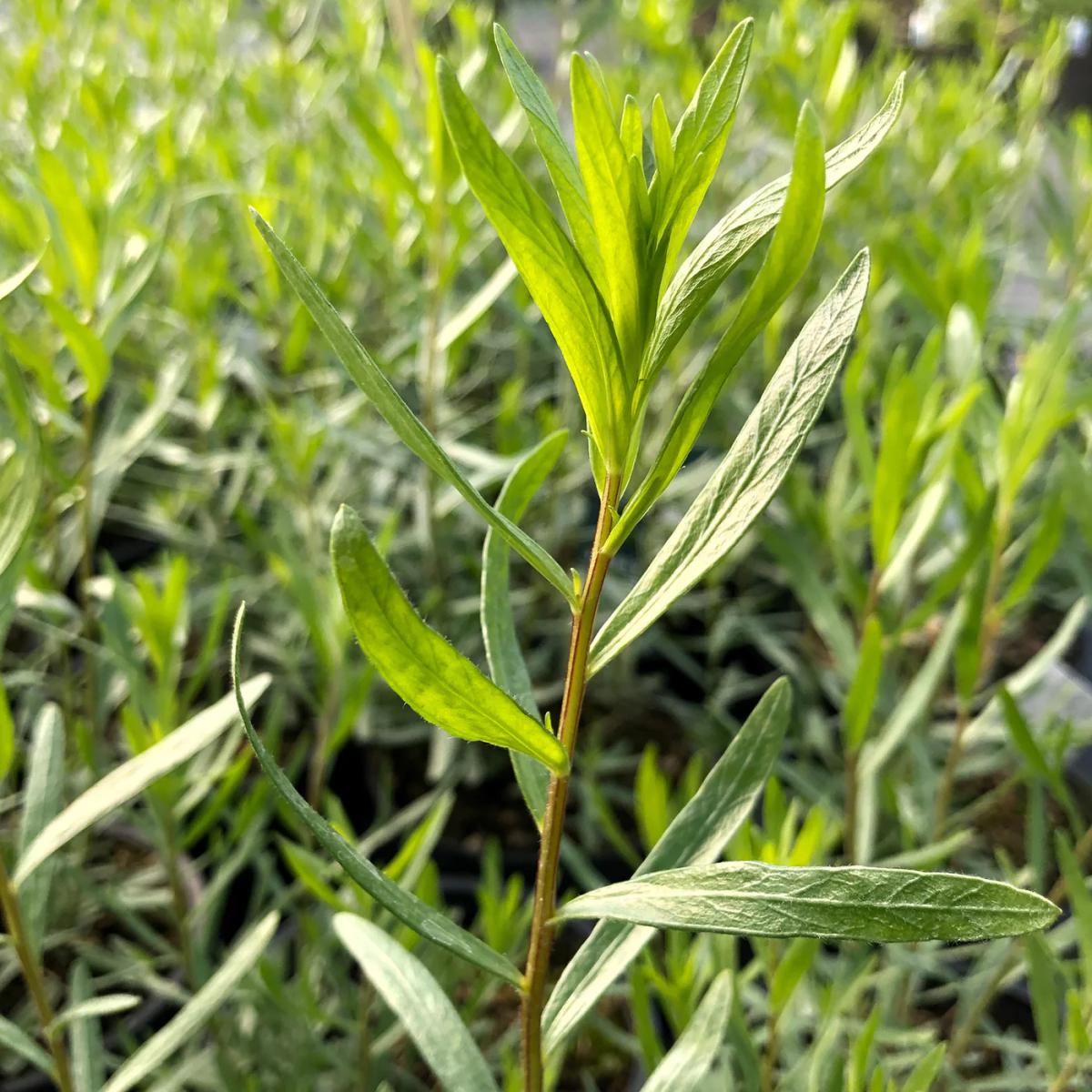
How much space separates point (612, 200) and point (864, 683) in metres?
0.37

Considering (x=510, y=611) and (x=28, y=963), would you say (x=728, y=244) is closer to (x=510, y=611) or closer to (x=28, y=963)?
(x=510, y=611)

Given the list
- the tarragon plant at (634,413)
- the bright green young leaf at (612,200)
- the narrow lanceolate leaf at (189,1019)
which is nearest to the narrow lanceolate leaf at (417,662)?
the tarragon plant at (634,413)

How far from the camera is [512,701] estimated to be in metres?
0.29

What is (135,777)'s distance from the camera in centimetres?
43

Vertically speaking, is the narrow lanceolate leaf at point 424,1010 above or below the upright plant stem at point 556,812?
below

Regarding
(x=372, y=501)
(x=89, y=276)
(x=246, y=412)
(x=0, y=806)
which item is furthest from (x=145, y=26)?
(x=0, y=806)

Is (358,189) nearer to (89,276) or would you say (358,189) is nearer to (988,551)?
(89,276)

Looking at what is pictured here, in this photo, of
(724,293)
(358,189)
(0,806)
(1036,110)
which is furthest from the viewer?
(1036,110)

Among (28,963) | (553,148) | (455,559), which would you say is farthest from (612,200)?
(455,559)

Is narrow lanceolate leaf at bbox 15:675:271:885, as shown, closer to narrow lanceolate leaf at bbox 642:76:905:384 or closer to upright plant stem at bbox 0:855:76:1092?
upright plant stem at bbox 0:855:76:1092

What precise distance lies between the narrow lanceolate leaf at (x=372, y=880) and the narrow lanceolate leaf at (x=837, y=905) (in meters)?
0.07

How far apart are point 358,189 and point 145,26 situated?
0.84m

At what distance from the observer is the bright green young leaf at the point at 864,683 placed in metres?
0.56

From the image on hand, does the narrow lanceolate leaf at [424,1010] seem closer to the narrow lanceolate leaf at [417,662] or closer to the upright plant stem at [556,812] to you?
the upright plant stem at [556,812]
